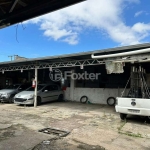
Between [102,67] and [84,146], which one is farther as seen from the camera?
[102,67]

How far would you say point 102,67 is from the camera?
1488 centimetres

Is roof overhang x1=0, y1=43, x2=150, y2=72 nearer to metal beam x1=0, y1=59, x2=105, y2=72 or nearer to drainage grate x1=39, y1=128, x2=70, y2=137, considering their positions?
metal beam x1=0, y1=59, x2=105, y2=72

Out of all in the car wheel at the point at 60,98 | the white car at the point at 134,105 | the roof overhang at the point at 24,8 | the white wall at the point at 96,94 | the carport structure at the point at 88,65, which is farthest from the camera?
the car wheel at the point at 60,98

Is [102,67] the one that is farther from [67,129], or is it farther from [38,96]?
[67,129]

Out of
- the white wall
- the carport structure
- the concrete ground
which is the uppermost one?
the carport structure

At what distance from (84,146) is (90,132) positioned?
140 centimetres

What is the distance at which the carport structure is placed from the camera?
8.56 meters

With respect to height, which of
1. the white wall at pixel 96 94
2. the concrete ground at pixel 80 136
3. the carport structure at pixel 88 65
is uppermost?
the carport structure at pixel 88 65

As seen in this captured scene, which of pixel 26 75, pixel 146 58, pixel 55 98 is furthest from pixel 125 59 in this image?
pixel 26 75

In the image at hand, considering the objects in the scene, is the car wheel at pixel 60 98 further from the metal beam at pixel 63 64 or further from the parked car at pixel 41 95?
the metal beam at pixel 63 64

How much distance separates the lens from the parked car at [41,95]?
12.7 metres

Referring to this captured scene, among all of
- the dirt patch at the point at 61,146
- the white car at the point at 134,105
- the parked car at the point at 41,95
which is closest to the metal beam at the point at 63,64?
the parked car at the point at 41,95

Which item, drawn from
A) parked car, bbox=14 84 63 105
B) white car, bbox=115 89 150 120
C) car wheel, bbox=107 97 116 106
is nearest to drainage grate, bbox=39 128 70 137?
white car, bbox=115 89 150 120

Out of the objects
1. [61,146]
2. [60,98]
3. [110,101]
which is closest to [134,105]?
[61,146]
